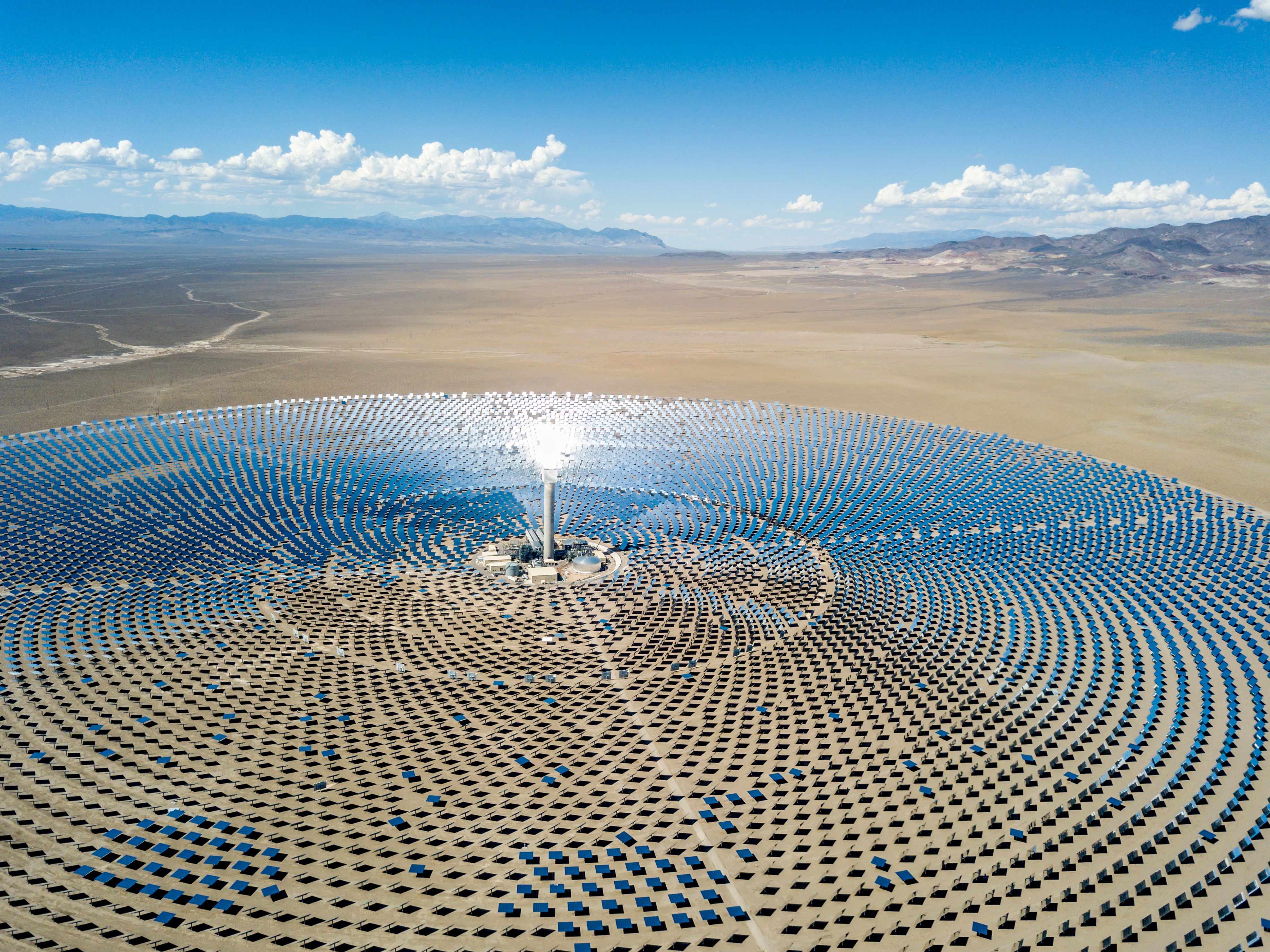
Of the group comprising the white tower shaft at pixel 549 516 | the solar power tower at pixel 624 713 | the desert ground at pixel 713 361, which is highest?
the desert ground at pixel 713 361

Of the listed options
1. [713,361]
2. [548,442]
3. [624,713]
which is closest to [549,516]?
[548,442]

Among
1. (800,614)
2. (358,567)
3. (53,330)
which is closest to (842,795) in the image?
(800,614)

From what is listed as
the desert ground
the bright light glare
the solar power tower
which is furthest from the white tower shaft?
the desert ground

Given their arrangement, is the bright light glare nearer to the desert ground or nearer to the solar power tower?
the solar power tower

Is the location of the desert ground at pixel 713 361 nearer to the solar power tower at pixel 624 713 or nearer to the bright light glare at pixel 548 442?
the bright light glare at pixel 548 442

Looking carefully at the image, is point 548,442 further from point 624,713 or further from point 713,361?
point 713,361

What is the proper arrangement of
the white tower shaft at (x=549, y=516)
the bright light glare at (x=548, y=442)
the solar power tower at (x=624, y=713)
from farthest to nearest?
1. the bright light glare at (x=548, y=442)
2. the white tower shaft at (x=549, y=516)
3. the solar power tower at (x=624, y=713)

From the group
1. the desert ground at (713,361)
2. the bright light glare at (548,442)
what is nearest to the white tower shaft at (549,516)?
the bright light glare at (548,442)

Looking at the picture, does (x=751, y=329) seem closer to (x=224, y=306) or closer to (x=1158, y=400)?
(x=1158, y=400)
